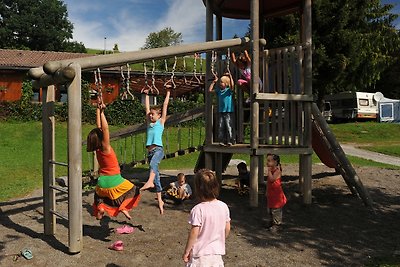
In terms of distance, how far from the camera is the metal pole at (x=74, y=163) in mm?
5219

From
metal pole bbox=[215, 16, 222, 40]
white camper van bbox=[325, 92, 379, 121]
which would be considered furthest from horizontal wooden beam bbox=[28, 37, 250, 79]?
white camper van bbox=[325, 92, 379, 121]

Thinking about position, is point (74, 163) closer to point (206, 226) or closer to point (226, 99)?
point (206, 226)

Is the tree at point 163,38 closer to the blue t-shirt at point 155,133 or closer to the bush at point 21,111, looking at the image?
the bush at point 21,111

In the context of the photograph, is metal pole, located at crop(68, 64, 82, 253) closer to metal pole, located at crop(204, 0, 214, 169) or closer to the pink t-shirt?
the pink t-shirt

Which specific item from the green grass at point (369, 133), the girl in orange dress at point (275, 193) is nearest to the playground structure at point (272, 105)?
the girl in orange dress at point (275, 193)

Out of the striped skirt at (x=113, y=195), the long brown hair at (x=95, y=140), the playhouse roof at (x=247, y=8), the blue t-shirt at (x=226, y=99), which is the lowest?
the striped skirt at (x=113, y=195)

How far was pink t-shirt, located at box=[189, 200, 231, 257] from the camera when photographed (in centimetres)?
338

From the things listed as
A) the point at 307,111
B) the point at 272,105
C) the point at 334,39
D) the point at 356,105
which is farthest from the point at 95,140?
the point at 356,105

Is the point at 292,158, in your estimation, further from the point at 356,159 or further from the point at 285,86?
the point at 285,86

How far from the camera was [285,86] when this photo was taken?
8.21 meters

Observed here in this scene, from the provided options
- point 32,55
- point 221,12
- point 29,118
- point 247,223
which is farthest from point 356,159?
point 32,55

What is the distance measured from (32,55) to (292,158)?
25.9 metres

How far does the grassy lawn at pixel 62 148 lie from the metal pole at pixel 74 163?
14.8 feet

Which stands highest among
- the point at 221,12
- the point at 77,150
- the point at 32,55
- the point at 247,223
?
the point at 32,55
